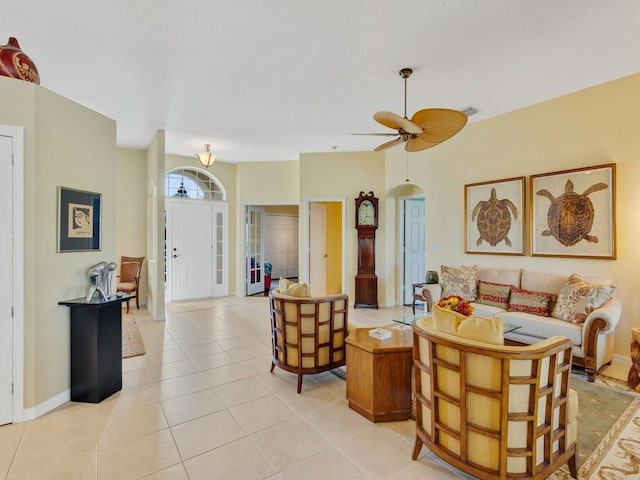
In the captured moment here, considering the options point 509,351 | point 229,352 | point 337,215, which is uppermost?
point 337,215

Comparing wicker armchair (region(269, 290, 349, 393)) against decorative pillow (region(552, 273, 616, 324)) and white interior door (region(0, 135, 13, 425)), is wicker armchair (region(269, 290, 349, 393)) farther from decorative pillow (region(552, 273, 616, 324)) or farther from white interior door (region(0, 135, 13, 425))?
decorative pillow (region(552, 273, 616, 324))

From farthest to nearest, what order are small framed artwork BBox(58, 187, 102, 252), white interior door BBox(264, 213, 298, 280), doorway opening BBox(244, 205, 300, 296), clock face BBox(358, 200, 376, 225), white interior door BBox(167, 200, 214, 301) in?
white interior door BBox(264, 213, 298, 280) → doorway opening BBox(244, 205, 300, 296) → white interior door BBox(167, 200, 214, 301) → clock face BBox(358, 200, 376, 225) → small framed artwork BBox(58, 187, 102, 252)

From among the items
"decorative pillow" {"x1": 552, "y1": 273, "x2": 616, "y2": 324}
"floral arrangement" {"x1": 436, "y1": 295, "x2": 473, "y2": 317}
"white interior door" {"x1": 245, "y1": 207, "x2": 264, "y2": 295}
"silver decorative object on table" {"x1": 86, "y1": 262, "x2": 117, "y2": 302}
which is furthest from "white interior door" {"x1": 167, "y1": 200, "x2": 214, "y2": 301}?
"decorative pillow" {"x1": 552, "y1": 273, "x2": 616, "y2": 324}

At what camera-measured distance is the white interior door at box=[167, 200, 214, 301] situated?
22.0 feet

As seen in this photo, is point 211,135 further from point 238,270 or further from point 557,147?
point 557,147

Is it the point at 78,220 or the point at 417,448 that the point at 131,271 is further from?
the point at 417,448

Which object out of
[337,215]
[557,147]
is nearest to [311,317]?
[557,147]

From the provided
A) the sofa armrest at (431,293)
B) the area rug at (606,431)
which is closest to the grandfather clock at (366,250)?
the sofa armrest at (431,293)

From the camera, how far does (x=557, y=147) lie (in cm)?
398

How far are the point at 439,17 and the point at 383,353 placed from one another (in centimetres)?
258

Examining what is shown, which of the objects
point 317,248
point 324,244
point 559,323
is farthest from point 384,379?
point 324,244

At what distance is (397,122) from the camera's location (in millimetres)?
2607

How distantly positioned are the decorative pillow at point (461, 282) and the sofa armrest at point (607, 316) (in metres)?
1.33

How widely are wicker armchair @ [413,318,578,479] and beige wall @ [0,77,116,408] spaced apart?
9.48ft
